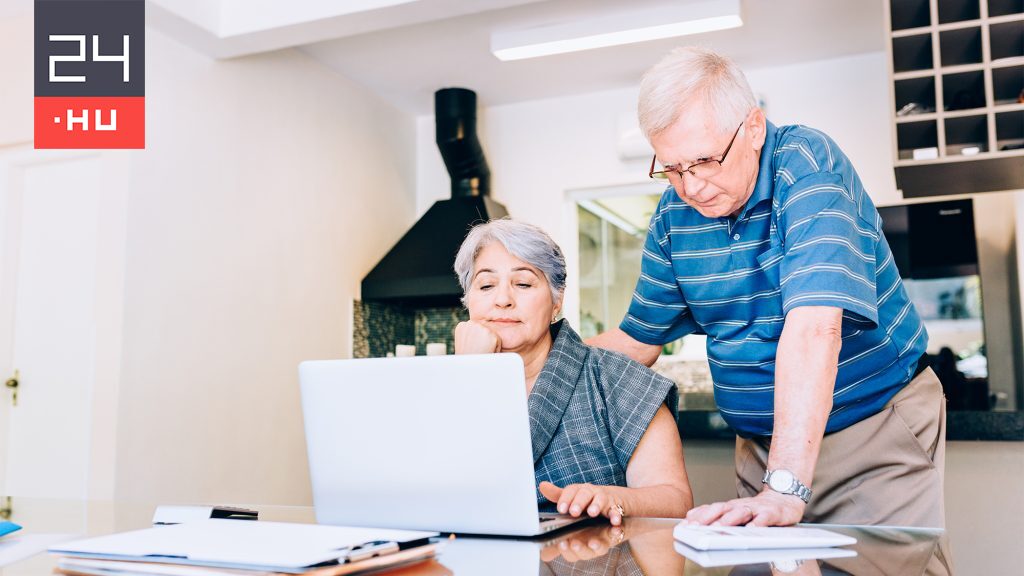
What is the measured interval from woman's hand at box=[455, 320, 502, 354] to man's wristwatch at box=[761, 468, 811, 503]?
650mm

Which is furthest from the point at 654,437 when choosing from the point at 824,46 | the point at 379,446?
the point at 824,46

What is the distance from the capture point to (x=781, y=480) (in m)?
1.20

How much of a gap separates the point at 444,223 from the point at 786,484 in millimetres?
3324

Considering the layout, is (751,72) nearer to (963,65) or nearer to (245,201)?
(963,65)

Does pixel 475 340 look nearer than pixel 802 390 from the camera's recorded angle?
No

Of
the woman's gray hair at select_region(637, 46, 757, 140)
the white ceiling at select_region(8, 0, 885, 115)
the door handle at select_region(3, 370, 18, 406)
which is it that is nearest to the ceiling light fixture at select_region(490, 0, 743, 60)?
the white ceiling at select_region(8, 0, 885, 115)

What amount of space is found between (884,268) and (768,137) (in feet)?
1.04

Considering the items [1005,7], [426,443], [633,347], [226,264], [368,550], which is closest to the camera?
[368,550]

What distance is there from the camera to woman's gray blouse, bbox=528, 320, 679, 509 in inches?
60.6

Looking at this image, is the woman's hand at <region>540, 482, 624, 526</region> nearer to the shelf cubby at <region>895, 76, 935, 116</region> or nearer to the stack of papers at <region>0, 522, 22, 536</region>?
the stack of papers at <region>0, 522, 22, 536</region>

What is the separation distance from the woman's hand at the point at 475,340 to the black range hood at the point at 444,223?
234cm

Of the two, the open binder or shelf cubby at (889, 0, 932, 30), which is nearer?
the open binder

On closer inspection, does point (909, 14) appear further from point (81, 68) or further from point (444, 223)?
point (81, 68)

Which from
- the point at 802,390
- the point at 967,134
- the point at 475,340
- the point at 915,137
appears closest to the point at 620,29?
the point at 915,137
